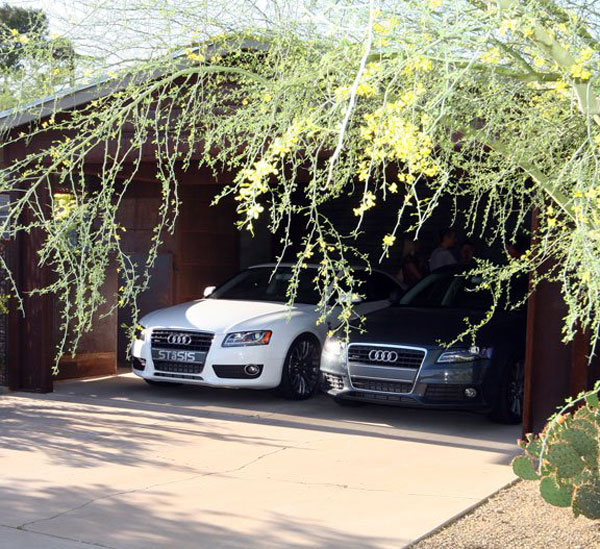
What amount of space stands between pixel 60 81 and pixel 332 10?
7.49 ft

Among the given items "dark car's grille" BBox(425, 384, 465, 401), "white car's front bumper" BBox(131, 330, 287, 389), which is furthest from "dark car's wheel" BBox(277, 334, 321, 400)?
"dark car's grille" BBox(425, 384, 465, 401)

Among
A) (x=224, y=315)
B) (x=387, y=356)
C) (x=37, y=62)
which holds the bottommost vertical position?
(x=387, y=356)

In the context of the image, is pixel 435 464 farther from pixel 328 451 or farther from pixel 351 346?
pixel 351 346

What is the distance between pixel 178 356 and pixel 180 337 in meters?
0.21

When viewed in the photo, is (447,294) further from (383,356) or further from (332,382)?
(332,382)

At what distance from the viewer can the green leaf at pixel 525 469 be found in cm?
620

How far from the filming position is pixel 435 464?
793 cm

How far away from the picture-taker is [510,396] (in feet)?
31.1

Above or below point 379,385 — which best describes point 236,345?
above

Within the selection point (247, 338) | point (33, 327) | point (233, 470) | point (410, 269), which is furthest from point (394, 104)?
point (410, 269)

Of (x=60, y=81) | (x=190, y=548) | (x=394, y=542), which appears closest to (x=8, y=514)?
(x=190, y=548)

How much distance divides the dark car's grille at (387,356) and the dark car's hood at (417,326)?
7 centimetres

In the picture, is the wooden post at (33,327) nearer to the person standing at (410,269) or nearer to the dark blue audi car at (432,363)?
the dark blue audi car at (432,363)

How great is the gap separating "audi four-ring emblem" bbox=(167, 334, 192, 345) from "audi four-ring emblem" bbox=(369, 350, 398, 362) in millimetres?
2278
